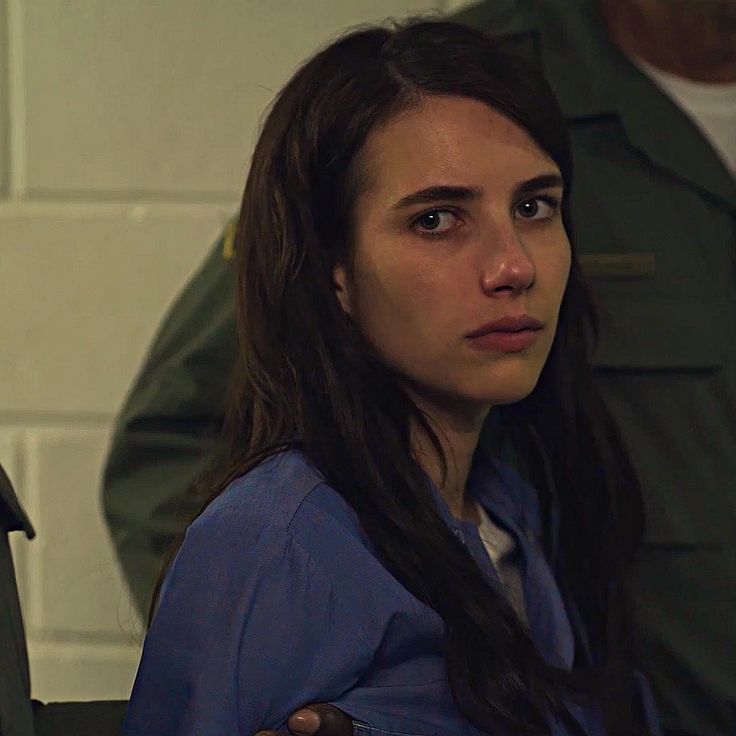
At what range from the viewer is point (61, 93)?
122 cm

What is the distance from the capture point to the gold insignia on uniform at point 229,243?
1029 mm

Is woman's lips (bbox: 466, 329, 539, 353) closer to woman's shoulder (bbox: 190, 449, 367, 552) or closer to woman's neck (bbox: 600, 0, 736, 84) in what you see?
woman's shoulder (bbox: 190, 449, 367, 552)

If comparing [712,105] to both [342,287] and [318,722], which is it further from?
[318,722]

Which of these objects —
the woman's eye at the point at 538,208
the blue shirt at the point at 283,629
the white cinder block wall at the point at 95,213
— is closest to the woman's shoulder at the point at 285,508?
the blue shirt at the point at 283,629

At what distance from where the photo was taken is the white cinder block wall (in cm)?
120

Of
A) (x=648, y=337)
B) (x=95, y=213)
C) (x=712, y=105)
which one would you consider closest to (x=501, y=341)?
(x=648, y=337)

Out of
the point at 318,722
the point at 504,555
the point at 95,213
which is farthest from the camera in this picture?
the point at 95,213

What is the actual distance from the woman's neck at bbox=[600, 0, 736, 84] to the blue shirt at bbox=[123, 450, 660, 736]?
59 cm

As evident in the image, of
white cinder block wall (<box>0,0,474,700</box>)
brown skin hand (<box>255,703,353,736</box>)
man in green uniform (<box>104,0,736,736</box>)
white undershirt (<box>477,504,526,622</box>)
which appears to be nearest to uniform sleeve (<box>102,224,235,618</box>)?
man in green uniform (<box>104,0,736,736</box>)

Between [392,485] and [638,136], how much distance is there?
0.47 m

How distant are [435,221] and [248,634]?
0.28m

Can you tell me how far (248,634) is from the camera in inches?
26.4

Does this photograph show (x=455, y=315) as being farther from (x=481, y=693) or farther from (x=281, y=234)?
(x=481, y=693)

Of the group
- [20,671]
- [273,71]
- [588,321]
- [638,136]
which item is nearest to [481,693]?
[20,671]
